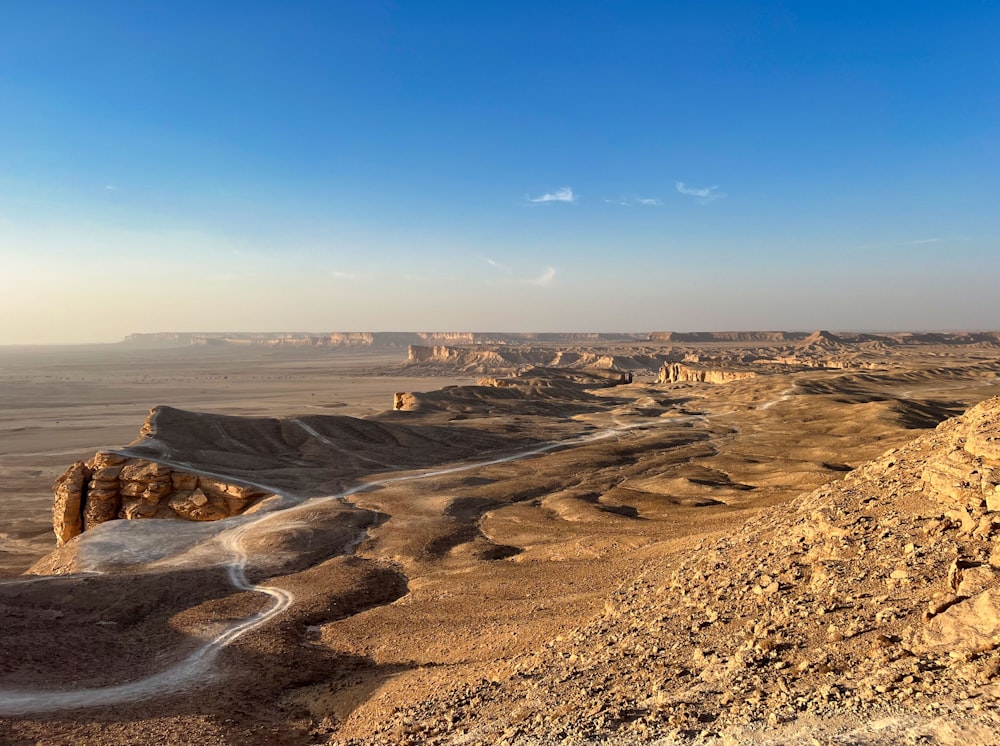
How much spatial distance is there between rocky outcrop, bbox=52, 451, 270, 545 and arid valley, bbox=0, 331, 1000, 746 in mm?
142

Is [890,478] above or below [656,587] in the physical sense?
above

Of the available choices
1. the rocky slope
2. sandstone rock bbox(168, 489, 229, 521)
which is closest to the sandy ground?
sandstone rock bbox(168, 489, 229, 521)

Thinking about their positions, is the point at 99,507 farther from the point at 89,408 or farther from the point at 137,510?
the point at 89,408

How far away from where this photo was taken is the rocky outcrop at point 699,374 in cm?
12038

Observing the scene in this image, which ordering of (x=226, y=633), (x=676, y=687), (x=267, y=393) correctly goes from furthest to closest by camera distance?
(x=267, y=393), (x=226, y=633), (x=676, y=687)

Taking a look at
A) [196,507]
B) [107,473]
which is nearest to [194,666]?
[196,507]

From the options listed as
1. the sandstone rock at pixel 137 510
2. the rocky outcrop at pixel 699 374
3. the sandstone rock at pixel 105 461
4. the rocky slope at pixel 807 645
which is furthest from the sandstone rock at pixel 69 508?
the rocky outcrop at pixel 699 374

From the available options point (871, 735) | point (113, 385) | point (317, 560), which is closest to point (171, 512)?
point (317, 560)

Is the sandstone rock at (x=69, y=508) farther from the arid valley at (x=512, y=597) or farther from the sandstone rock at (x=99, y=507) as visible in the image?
the sandstone rock at (x=99, y=507)

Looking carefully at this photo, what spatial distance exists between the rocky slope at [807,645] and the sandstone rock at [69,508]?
120 ft

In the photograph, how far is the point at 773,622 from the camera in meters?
11.1

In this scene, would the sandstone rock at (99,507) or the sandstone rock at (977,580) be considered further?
the sandstone rock at (99,507)

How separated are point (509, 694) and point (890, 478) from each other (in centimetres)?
1138

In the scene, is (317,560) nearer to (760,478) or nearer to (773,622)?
(773,622)
